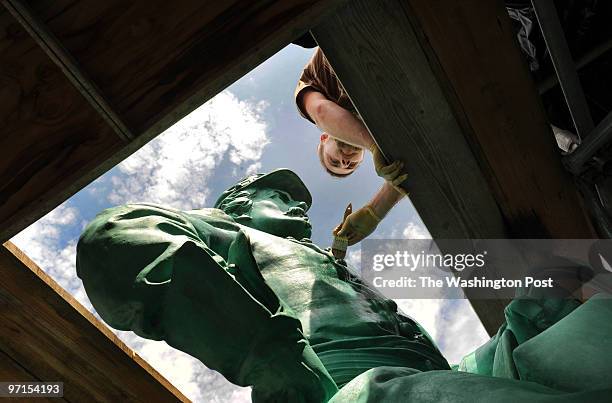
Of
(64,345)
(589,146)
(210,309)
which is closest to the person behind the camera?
(210,309)

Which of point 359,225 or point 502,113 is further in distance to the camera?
point 359,225

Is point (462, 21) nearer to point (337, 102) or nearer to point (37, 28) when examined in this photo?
A: point (337, 102)

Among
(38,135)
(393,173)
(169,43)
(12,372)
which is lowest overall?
(12,372)

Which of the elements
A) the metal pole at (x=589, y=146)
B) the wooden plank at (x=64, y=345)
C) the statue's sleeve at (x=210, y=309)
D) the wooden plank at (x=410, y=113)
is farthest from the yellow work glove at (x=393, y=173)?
the wooden plank at (x=64, y=345)

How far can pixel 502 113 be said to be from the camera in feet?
8.08

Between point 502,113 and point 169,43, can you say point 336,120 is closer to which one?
point 502,113

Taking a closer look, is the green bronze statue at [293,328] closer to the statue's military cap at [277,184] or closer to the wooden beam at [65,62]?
the wooden beam at [65,62]

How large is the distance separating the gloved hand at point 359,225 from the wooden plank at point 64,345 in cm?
124

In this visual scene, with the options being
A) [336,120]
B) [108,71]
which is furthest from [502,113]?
[108,71]

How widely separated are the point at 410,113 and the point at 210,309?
3.66 feet

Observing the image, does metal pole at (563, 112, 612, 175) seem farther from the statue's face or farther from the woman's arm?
the statue's face

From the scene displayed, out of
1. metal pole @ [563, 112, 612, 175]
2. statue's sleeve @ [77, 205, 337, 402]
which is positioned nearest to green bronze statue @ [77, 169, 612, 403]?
statue's sleeve @ [77, 205, 337, 402]

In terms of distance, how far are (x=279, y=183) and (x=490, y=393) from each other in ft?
6.81

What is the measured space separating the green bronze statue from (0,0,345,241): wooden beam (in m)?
0.32
